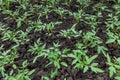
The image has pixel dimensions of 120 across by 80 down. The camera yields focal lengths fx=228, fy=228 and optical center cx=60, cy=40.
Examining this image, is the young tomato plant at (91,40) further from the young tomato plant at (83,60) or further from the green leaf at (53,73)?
the green leaf at (53,73)

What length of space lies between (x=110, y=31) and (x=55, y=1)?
1304mm

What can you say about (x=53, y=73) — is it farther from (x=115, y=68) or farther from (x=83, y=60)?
(x=115, y=68)

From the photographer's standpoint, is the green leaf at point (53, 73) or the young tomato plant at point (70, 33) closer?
the green leaf at point (53, 73)

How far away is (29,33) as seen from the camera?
3467 mm

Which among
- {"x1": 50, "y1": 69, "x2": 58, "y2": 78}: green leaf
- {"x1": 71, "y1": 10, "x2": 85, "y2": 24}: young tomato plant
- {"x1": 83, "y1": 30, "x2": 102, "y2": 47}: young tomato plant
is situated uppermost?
{"x1": 71, "y1": 10, "x2": 85, "y2": 24}: young tomato plant

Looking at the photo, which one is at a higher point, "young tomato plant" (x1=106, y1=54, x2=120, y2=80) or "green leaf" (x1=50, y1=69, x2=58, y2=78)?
"young tomato plant" (x1=106, y1=54, x2=120, y2=80)

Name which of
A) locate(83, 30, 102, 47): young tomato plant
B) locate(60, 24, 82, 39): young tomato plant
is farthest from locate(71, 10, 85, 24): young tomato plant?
locate(83, 30, 102, 47): young tomato plant

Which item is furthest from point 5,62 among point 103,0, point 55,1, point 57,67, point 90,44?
point 103,0

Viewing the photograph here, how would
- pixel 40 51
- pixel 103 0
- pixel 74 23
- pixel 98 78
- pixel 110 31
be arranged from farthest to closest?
pixel 103 0, pixel 74 23, pixel 110 31, pixel 40 51, pixel 98 78

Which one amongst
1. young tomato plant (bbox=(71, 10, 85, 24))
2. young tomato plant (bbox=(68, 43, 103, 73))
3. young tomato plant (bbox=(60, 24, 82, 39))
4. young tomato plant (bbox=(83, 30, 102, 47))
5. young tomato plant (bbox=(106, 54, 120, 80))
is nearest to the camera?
young tomato plant (bbox=(106, 54, 120, 80))

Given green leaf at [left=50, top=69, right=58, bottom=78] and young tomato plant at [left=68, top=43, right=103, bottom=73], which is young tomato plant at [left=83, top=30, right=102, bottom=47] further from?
green leaf at [left=50, top=69, right=58, bottom=78]

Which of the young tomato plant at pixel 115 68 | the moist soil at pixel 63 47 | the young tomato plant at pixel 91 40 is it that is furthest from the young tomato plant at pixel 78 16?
the young tomato plant at pixel 115 68

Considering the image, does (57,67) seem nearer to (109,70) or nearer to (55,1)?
(109,70)

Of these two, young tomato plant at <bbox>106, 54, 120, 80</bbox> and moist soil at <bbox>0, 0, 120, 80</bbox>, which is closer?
young tomato plant at <bbox>106, 54, 120, 80</bbox>
